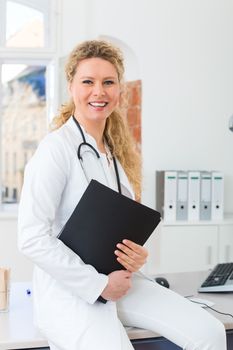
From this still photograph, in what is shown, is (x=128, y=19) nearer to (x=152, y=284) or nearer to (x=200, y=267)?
(x=200, y=267)

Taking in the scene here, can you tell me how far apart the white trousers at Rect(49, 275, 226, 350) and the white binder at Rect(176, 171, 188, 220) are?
2220 mm

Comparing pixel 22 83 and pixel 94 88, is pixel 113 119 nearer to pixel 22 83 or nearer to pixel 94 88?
pixel 94 88

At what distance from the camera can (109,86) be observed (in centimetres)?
163

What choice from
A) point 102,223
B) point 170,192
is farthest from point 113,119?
point 170,192

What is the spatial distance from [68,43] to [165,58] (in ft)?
2.45

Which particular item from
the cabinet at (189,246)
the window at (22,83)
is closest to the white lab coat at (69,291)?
the cabinet at (189,246)

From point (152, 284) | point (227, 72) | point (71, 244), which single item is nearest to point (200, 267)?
point (227, 72)

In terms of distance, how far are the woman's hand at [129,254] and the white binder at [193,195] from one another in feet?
7.66

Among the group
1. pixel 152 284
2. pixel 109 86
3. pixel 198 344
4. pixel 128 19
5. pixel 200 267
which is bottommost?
pixel 200 267

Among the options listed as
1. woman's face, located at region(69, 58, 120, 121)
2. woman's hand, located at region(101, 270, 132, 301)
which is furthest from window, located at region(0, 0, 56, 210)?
woman's hand, located at region(101, 270, 132, 301)

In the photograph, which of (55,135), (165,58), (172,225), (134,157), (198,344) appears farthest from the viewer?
(165,58)

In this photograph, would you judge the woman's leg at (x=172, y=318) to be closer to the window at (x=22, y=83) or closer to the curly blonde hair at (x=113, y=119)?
the curly blonde hair at (x=113, y=119)

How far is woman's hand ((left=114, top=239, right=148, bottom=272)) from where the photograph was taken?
148 cm

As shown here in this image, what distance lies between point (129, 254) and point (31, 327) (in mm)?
358
